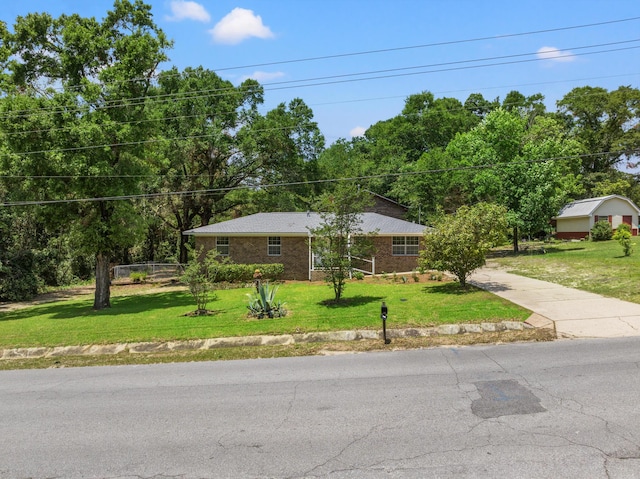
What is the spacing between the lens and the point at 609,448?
15.8 ft

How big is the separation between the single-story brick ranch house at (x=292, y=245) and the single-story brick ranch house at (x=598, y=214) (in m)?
22.4

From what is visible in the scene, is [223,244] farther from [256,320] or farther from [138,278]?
[256,320]

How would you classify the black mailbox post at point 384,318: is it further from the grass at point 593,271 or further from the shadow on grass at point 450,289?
Result: the grass at point 593,271

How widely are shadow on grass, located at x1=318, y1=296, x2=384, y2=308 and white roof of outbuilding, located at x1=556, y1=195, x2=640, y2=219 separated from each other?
1254 inches

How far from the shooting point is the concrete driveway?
36.3 feet

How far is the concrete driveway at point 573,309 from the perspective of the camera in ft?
36.3

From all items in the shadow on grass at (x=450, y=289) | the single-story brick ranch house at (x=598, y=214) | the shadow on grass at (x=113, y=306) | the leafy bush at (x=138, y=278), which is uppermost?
the single-story brick ranch house at (x=598, y=214)

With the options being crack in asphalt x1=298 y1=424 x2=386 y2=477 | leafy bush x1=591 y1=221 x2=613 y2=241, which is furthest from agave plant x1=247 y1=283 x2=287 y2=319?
leafy bush x1=591 y1=221 x2=613 y2=241

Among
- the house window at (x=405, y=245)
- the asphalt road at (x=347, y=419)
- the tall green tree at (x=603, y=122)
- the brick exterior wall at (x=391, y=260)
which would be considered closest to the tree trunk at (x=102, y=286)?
the asphalt road at (x=347, y=419)

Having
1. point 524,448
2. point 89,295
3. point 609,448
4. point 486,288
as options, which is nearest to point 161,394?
point 524,448

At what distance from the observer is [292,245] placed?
26.8 m

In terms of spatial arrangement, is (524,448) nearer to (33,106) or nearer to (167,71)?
(33,106)

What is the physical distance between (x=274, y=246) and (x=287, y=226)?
5.05ft

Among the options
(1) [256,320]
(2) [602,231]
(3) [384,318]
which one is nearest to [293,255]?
(1) [256,320]
